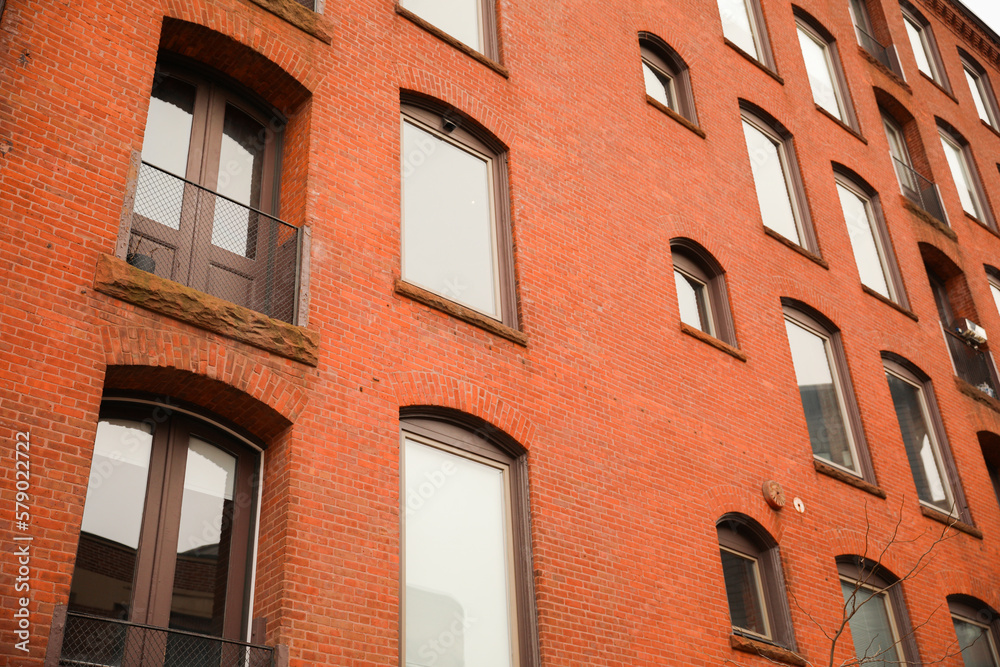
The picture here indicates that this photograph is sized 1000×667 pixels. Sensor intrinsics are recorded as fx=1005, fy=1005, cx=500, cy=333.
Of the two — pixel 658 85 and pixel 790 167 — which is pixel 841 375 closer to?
pixel 790 167

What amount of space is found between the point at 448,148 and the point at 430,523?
4.62m

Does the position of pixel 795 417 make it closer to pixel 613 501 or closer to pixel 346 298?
pixel 613 501

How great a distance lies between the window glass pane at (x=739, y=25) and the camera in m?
18.2

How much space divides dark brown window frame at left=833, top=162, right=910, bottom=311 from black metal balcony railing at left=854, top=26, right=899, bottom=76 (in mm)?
5185

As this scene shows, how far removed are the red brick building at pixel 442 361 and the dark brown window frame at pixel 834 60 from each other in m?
3.78

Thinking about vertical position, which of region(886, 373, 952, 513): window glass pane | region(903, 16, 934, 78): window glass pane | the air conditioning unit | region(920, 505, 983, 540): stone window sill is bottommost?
region(920, 505, 983, 540): stone window sill

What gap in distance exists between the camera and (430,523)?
939cm

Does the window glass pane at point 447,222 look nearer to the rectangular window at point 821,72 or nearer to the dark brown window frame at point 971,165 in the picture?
the rectangular window at point 821,72

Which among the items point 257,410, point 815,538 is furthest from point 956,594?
point 257,410

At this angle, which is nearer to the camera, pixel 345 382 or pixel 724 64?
pixel 345 382

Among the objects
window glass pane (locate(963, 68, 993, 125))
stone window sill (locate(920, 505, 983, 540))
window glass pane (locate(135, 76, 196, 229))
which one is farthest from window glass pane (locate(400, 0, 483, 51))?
window glass pane (locate(963, 68, 993, 125))

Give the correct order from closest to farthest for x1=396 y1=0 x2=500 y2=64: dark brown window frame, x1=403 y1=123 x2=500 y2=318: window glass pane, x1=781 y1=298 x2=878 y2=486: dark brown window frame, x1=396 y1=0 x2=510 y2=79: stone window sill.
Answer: x1=403 y1=123 x2=500 y2=318: window glass pane
x1=396 y1=0 x2=510 y2=79: stone window sill
x1=396 y1=0 x2=500 y2=64: dark brown window frame
x1=781 y1=298 x2=878 y2=486: dark brown window frame

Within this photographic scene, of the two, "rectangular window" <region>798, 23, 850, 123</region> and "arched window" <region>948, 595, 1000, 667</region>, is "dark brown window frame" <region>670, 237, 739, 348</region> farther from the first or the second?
"rectangular window" <region>798, 23, 850, 123</region>

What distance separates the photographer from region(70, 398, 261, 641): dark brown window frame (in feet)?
25.0
